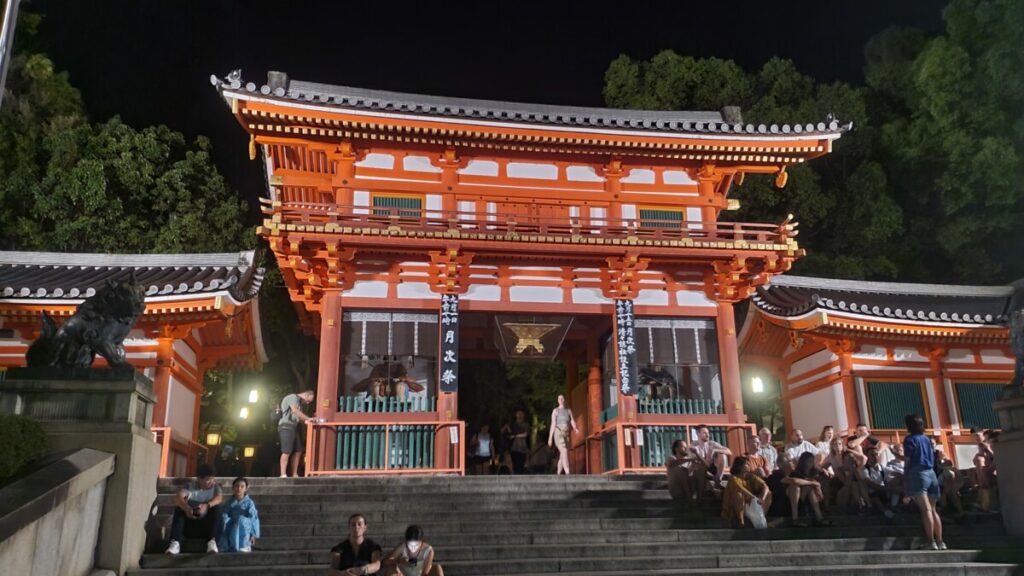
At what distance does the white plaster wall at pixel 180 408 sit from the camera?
51.4 feet

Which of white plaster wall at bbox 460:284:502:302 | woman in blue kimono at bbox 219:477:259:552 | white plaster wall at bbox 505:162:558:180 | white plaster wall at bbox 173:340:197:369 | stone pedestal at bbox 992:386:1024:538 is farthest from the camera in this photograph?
white plaster wall at bbox 505:162:558:180

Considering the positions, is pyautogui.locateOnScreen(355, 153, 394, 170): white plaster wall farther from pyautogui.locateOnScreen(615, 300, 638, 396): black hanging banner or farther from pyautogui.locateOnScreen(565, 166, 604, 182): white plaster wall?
pyautogui.locateOnScreen(615, 300, 638, 396): black hanging banner

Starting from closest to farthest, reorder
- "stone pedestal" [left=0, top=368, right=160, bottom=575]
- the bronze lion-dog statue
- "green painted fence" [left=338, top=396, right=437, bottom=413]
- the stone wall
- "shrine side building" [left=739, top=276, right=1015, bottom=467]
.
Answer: the stone wall
"stone pedestal" [left=0, top=368, right=160, bottom=575]
the bronze lion-dog statue
"green painted fence" [left=338, top=396, right=437, bottom=413]
"shrine side building" [left=739, top=276, right=1015, bottom=467]

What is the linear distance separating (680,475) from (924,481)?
314cm

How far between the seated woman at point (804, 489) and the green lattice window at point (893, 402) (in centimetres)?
874

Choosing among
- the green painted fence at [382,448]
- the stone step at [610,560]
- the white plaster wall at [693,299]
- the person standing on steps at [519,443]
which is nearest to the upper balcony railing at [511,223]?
the white plaster wall at [693,299]

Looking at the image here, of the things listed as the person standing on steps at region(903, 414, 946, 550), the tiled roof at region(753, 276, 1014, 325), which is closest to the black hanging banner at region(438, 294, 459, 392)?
the tiled roof at region(753, 276, 1014, 325)

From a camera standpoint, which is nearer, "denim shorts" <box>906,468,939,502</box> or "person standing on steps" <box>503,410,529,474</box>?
"denim shorts" <box>906,468,939,502</box>

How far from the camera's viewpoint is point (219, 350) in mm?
18641

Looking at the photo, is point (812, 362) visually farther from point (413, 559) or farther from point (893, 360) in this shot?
point (413, 559)

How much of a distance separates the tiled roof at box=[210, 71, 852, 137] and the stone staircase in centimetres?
777

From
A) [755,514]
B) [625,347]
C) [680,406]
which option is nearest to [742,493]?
[755,514]

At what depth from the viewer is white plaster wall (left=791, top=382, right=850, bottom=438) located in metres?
17.8

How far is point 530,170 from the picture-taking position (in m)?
17.3
